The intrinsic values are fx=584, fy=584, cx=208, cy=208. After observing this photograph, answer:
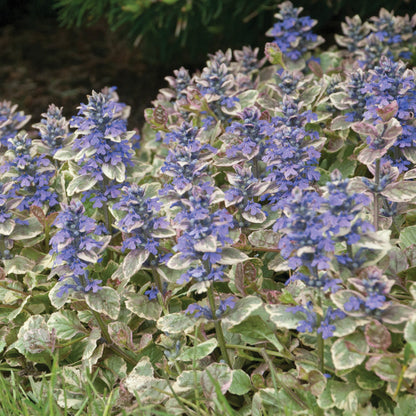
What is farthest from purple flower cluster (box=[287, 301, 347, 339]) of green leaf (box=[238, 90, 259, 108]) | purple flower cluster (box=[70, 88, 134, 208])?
green leaf (box=[238, 90, 259, 108])

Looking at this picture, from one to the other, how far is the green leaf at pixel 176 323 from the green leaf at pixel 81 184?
2.22 ft

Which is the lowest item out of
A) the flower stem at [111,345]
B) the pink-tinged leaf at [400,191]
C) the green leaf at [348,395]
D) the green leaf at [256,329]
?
the flower stem at [111,345]

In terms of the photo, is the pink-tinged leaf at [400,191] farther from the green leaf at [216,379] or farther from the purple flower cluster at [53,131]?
the purple flower cluster at [53,131]

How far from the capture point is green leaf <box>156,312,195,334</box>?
1996mm

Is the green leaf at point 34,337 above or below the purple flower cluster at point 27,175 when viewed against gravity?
below

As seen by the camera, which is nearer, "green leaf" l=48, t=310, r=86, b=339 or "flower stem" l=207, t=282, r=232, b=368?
"flower stem" l=207, t=282, r=232, b=368

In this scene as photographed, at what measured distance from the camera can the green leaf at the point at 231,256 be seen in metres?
1.88

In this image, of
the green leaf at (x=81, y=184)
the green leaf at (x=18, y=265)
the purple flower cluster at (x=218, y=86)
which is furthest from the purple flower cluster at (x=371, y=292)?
the green leaf at (x=18, y=265)

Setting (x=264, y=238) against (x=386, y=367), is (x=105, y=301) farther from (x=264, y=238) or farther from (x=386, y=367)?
(x=386, y=367)

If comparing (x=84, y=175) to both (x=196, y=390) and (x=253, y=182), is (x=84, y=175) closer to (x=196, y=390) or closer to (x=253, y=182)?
(x=253, y=182)

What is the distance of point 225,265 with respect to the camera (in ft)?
6.75

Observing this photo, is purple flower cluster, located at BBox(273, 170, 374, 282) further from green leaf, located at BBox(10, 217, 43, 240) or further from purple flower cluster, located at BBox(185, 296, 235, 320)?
green leaf, located at BBox(10, 217, 43, 240)

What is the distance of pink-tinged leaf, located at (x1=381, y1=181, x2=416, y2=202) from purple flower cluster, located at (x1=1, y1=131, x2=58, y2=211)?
1.44 m

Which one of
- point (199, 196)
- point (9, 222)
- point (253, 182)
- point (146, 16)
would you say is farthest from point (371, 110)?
point (146, 16)
